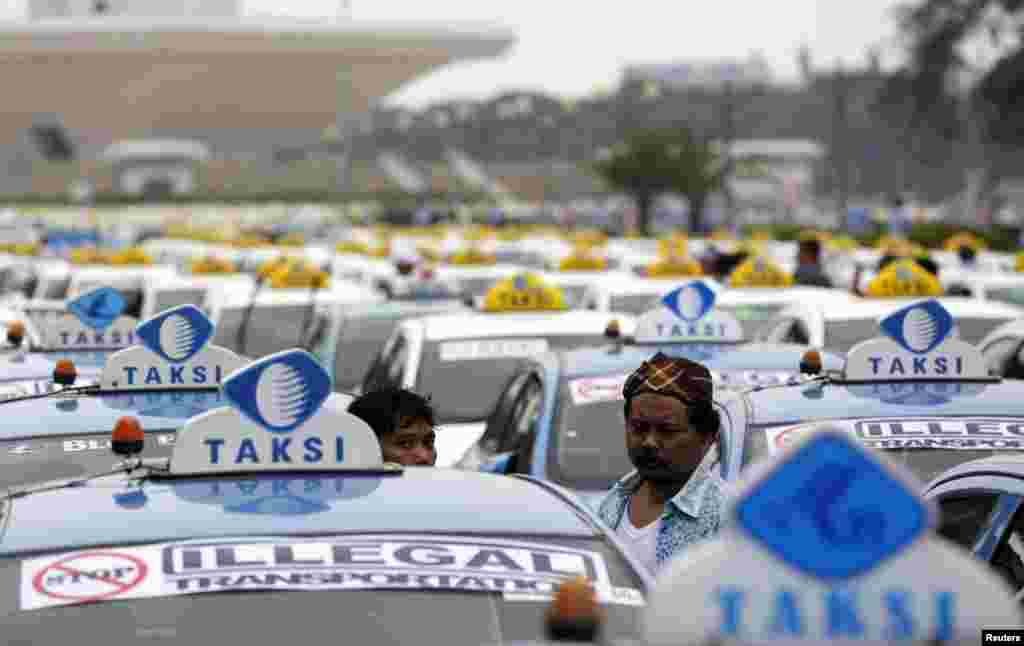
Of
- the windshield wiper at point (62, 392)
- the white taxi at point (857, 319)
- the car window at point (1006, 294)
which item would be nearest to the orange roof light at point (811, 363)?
the windshield wiper at point (62, 392)

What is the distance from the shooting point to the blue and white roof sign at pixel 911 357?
6.32 metres

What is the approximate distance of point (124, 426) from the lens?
4.21 meters

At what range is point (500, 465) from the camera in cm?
698

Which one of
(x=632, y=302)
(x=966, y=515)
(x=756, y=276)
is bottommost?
(x=966, y=515)

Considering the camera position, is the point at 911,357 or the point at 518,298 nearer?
the point at 911,357

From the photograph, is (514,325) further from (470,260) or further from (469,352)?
(470,260)

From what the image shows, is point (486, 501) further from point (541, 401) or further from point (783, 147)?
point (783, 147)

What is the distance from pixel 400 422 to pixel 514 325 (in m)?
4.75

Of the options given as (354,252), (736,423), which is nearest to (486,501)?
(736,423)

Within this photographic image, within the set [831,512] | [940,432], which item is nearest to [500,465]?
[940,432]

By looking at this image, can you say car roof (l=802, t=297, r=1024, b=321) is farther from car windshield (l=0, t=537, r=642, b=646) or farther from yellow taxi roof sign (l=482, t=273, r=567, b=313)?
car windshield (l=0, t=537, r=642, b=646)

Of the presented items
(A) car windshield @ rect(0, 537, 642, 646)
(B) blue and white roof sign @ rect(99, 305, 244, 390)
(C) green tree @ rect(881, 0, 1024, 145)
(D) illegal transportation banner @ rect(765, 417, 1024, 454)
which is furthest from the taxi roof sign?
(C) green tree @ rect(881, 0, 1024, 145)

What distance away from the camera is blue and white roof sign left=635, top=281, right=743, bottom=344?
28.4 ft

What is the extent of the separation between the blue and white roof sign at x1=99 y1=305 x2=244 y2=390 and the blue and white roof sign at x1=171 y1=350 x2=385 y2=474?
8.11 ft
